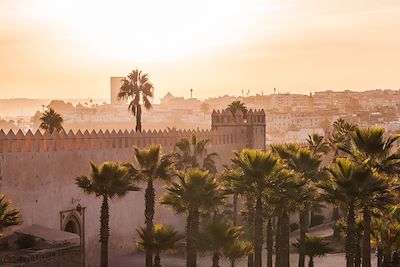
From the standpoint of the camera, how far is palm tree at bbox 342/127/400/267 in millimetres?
27781

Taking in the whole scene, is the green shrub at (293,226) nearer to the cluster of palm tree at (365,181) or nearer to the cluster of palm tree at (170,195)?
the cluster of palm tree at (170,195)

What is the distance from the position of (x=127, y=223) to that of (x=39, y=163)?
879 cm

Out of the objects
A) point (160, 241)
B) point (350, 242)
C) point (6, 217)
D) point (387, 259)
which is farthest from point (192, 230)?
point (387, 259)

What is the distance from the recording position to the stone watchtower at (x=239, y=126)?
187 ft

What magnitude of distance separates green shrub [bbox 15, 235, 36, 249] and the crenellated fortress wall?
2.18 meters

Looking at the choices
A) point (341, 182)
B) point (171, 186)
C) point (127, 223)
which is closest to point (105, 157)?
point (127, 223)

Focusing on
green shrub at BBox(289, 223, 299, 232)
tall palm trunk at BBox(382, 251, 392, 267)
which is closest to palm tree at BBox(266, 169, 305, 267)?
tall palm trunk at BBox(382, 251, 392, 267)

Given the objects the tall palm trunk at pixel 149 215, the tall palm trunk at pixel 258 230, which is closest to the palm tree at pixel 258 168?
the tall palm trunk at pixel 258 230

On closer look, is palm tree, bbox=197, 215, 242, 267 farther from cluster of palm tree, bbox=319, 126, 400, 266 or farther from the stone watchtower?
the stone watchtower

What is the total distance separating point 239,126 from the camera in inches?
2249

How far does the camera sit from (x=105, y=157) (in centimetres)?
4150

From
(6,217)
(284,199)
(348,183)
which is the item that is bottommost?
(6,217)

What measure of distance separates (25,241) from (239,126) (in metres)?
27.2

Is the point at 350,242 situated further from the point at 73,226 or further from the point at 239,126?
the point at 239,126
